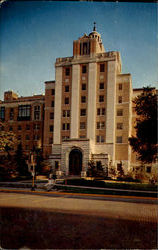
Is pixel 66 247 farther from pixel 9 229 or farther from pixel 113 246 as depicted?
pixel 9 229

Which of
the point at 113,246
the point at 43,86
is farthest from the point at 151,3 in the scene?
the point at 113,246

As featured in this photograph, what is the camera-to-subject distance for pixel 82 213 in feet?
22.2

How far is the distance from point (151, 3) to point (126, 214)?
549 cm

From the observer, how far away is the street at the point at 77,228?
471 cm

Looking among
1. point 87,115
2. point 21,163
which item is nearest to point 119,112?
point 87,115

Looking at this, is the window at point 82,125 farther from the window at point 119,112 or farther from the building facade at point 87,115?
the window at point 119,112

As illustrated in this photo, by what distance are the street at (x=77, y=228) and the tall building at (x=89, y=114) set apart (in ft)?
54.3

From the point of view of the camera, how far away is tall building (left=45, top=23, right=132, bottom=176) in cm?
2394

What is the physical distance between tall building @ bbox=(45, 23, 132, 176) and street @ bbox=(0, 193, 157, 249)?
16.6 metres

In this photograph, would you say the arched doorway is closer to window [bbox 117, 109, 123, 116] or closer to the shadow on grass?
window [bbox 117, 109, 123, 116]

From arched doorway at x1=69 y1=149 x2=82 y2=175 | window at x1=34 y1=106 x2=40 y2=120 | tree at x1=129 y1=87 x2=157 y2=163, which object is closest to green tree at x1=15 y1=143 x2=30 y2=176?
tree at x1=129 y1=87 x2=157 y2=163

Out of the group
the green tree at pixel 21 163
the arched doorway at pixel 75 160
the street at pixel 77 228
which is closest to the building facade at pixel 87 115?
the arched doorway at pixel 75 160

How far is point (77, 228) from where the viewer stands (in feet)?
17.5

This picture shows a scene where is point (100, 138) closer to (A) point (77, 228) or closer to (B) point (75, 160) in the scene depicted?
(B) point (75, 160)
